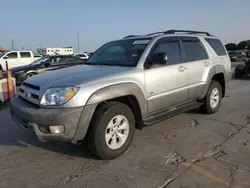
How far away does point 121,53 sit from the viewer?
14.4 feet

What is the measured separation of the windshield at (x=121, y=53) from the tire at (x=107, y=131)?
0.84 m

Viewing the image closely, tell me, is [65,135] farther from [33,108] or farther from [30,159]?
[30,159]

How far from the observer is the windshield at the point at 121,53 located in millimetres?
4109

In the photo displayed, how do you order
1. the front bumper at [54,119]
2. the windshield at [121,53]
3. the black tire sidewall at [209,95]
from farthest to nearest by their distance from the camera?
the black tire sidewall at [209,95]
the windshield at [121,53]
the front bumper at [54,119]

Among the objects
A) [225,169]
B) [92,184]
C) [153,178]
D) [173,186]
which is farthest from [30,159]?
[225,169]

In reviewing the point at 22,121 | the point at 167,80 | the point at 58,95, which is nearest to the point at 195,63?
the point at 167,80

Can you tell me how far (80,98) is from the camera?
10.3 feet

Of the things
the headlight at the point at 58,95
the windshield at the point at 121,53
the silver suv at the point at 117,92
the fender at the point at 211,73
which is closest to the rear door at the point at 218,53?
the fender at the point at 211,73

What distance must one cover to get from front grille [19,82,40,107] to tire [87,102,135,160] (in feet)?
2.64

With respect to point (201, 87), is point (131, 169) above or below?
below

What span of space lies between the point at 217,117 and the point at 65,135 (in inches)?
141

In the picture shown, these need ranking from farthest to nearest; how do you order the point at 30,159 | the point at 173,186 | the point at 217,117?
the point at 217,117 → the point at 30,159 → the point at 173,186

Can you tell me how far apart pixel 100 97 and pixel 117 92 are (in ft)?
0.95

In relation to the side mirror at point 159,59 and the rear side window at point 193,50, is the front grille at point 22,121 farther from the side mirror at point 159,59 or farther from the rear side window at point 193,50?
the rear side window at point 193,50
